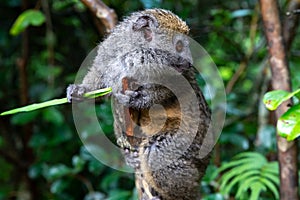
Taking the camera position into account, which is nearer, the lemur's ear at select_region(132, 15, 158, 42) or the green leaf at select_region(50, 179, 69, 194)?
the lemur's ear at select_region(132, 15, 158, 42)

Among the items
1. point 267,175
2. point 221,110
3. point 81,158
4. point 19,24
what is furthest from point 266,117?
point 19,24

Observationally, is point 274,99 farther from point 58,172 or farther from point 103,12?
point 58,172

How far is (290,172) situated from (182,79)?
0.55 metres

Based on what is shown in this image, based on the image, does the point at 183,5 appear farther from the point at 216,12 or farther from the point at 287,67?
the point at 287,67

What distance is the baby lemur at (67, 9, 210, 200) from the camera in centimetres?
183

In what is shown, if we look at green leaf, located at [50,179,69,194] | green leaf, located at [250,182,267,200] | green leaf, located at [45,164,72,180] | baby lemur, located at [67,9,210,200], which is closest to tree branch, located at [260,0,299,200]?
green leaf, located at [250,182,267,200]

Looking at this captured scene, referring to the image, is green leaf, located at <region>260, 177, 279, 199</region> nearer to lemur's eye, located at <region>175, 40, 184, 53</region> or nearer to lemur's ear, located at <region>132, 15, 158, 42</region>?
lemur's eye, located at <region>175, 40, 184, 53</region>

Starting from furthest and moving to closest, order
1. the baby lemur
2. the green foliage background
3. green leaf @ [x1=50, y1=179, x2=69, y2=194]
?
green leaf @ [x1=50, y1=179, x2=69, y2=194]
the green foliage background
the baby lemur

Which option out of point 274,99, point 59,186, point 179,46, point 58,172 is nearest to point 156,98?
point 179,46

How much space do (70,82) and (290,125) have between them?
6.39 feet

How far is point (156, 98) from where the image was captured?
1810 millimetres

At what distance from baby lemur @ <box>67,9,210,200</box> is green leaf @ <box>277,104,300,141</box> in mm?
531

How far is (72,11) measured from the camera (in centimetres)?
332

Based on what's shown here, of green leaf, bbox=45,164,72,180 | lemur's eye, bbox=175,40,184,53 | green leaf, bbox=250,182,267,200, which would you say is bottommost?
green leaf, bbox=45,164,72,180
